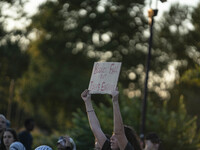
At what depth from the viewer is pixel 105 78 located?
6801 mm

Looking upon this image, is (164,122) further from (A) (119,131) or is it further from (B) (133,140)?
(A) (119,131)

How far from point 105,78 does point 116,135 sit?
3.36 ft

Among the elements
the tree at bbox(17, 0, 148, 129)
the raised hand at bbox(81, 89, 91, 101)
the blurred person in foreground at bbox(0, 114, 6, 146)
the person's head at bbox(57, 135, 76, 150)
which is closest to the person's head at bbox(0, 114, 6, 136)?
the blurred person in foreground at bbox(0, 114, 6, 146)

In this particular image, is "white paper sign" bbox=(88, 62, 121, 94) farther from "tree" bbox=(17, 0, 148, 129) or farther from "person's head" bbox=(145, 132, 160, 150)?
"tree" bbox=(17, 0, 148, 129)

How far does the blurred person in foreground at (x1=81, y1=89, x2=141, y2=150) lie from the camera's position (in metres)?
5.95

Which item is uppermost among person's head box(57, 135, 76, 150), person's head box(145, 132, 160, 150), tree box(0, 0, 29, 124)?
person's head box(57, 135, 76, 150)

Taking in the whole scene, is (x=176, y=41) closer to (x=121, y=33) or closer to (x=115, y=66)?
(x=121, y=33)

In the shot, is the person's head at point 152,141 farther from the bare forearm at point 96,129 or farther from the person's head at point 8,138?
the person's head at point 8,138

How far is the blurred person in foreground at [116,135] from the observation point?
234 inches

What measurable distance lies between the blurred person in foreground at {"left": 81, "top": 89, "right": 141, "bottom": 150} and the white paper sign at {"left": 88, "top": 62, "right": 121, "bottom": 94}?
154 mm

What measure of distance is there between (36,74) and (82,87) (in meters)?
3.40

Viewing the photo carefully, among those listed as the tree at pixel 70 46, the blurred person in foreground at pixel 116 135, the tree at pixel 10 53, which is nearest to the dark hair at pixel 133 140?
the blurred person in foreground at pixel 116 135

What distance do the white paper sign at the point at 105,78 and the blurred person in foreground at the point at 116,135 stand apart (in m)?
0.15

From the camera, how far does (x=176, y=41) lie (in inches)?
1184
